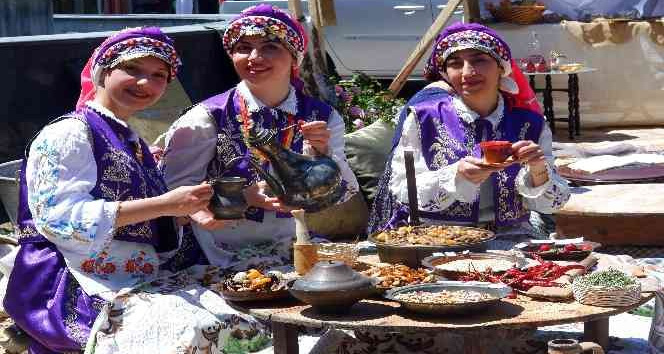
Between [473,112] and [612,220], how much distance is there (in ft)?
4.92

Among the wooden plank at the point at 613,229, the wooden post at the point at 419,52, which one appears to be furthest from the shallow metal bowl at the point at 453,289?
the wooden post at the point at 419,52

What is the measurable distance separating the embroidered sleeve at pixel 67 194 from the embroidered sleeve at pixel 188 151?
599mm

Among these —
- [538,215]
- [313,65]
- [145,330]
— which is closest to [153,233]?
[145,330]

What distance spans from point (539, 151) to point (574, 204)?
145 centimetres

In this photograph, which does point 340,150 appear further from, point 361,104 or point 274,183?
point 361,104

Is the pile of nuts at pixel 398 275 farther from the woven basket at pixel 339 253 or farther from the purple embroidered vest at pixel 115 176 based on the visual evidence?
the purple embroidered vest at pixel 115 176

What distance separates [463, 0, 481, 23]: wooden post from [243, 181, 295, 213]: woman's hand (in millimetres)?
7362

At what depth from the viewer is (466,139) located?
4656 mm

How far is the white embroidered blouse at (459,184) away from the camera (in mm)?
4500

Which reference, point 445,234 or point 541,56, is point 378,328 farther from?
point 541,56

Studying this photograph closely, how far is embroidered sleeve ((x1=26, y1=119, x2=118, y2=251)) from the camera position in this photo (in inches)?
140

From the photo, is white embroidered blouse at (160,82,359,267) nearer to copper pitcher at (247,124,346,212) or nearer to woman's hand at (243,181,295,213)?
woman's hand at (243,181,295,213)

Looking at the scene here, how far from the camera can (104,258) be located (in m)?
3.78

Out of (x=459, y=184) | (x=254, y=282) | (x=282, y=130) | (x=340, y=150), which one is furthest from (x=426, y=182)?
(x=254, y=282)
